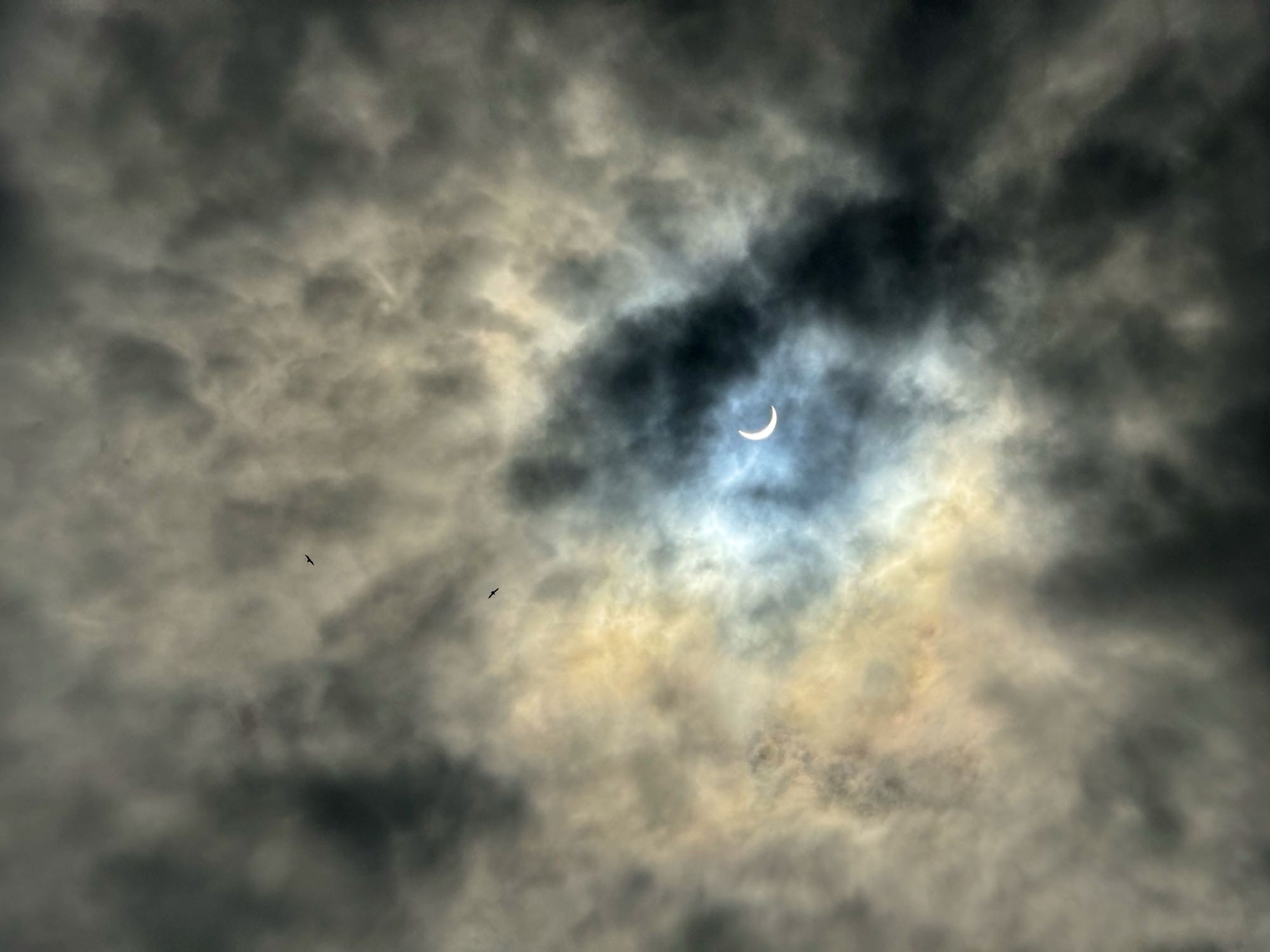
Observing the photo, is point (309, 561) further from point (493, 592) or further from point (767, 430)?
point (767, 430)

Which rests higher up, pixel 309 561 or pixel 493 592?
pixel 309 561

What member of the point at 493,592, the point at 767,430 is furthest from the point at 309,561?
the point at 767,430

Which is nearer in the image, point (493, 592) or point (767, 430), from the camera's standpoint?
point (767, 430)

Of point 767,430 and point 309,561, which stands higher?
point 309,561
